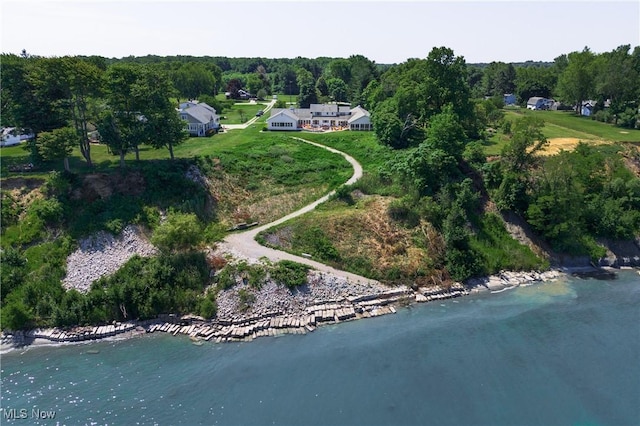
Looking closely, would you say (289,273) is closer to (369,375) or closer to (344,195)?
(369,375)

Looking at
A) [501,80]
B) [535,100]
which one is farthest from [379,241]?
[501,80]

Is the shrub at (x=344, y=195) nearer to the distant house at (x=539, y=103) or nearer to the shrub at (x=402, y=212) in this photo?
the shrub at (x=402, y=212)

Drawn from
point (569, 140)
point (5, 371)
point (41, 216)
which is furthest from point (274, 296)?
point (569, 140)

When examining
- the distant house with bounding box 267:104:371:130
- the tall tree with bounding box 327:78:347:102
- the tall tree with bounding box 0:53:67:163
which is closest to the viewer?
the tall tree with bounding box 0:53:67:163

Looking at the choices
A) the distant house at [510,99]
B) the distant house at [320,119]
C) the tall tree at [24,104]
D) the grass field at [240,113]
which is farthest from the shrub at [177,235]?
the distant house at [510,99]

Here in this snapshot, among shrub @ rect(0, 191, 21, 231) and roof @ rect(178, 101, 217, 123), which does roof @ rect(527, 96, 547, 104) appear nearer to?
roof @ rect(178, 101, 217, 123)

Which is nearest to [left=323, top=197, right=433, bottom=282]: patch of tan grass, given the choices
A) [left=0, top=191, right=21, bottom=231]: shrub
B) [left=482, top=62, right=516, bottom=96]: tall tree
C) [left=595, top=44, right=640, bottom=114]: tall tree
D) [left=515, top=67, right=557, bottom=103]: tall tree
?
[left=0, top=191, right=21, bottom=231]: shrub
